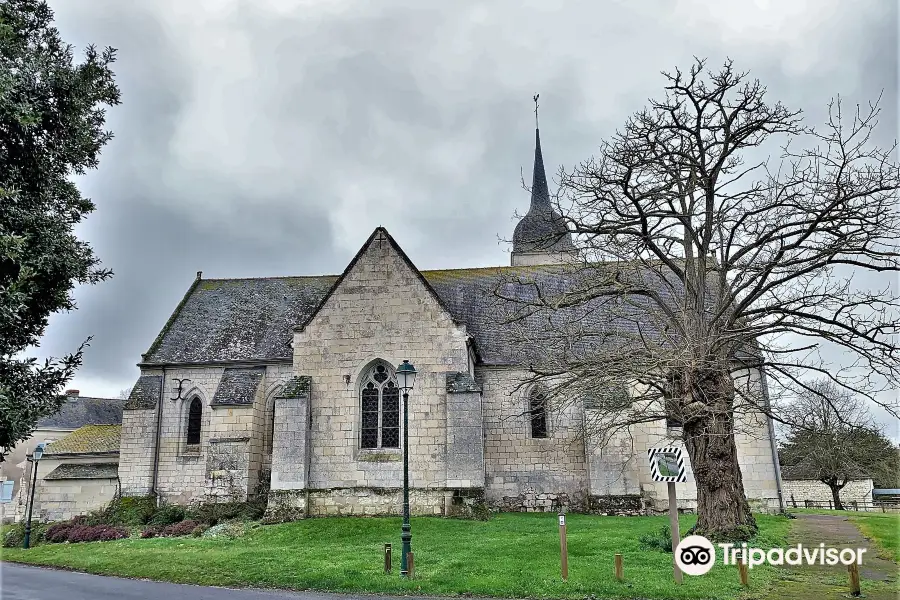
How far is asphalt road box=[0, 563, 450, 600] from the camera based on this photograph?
35.7 feet

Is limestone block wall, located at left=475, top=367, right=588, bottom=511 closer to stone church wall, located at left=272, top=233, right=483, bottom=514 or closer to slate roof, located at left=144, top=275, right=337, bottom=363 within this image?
stone church wall, located at left=272, top=233, right=483, bottom=514

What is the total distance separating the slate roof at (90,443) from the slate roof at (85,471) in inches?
30.1

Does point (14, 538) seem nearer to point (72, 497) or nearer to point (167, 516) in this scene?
point (72, 497)

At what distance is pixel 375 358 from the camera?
2152 centimetres

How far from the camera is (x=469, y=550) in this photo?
1421 cm

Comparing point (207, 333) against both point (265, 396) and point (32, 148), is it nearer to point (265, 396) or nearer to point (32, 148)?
point (265, 396)

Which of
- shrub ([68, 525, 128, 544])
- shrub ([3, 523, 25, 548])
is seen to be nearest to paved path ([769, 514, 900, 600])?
shrub ([68, 525, 128, 544])

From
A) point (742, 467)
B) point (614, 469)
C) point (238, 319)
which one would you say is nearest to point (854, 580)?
point (614, 469)

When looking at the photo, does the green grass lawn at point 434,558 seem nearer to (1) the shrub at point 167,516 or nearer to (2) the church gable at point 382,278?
(1) the shrub at point 167,516

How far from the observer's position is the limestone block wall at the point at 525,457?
2320 centimetres

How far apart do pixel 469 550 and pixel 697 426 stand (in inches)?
231

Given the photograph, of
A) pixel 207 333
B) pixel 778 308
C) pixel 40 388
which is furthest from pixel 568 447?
pixel 40 388

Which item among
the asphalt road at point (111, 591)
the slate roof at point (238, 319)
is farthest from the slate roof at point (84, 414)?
the asphalt road at point (111, 591)

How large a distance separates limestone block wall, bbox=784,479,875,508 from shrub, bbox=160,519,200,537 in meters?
40.7
